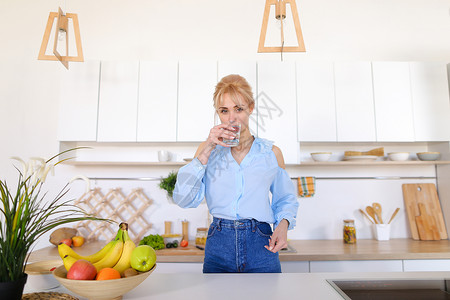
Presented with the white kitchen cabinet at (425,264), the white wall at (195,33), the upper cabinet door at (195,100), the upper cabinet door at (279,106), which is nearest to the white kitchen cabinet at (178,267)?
the upper cabinet door at (195,100)

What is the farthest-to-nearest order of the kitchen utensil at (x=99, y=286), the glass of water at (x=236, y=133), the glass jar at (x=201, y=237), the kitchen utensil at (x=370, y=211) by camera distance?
the kitchen utensil at (x=370, y=211) < the glass jar at (x=201, y=237) < the glass of water at (x=236, y=133) < the kitchen utensil at (x=99, y=286)

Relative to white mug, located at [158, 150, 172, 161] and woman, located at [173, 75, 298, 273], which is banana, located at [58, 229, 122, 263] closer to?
woman, located at [173, 75, 298, 273]

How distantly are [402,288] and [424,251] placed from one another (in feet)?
3.75

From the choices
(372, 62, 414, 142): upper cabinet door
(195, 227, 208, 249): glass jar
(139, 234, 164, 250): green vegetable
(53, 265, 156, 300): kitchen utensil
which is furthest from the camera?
(372, 62, 414, 142): upper cabinet door

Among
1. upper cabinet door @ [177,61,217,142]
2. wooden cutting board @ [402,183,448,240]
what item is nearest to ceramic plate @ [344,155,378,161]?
wooden cutting board @ [402,183,448,240]

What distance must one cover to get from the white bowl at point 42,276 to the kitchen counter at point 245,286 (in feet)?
0.09

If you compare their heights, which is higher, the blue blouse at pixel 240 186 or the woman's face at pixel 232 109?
the woman's face at pixel 232 109

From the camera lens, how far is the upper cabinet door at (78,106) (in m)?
2.12

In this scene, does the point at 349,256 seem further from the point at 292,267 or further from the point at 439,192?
the point at 439,192

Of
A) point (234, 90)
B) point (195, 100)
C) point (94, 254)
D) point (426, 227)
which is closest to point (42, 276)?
point (94, 254)

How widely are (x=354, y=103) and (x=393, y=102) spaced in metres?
0.28

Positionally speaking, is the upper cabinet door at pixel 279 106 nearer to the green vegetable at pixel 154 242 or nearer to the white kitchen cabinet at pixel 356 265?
the white kitchen cabinet at pixel 356 265

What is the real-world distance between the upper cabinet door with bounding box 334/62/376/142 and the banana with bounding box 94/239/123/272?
1.76 meters

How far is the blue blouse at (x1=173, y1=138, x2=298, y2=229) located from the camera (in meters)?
1.14
